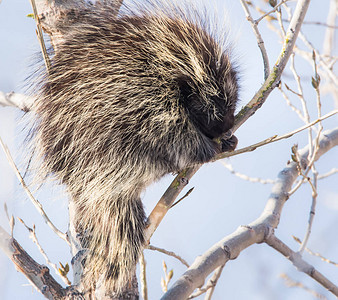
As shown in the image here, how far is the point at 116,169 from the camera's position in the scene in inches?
93.5

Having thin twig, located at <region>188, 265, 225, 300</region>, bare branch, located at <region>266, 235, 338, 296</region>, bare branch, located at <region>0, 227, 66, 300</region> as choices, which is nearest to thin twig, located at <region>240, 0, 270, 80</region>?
bare branch, located at <region>266, 235, 338, 296</region>

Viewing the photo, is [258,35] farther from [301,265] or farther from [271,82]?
[301,265]

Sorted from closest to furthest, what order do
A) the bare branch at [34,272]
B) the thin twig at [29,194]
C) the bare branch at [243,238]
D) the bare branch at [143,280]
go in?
the bare branch at [34,272]
the thin twig at [29,194]
the bare branch at [243,238]
the bare branch at [143,280]

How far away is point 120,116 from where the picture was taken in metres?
2.34

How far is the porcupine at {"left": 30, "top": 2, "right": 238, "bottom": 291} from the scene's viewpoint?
2.29 meters

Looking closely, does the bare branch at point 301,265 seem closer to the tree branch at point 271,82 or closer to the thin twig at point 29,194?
the tree branch at point 271,82

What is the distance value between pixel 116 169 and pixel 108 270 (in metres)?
0.51

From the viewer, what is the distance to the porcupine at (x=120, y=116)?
229 centimetres

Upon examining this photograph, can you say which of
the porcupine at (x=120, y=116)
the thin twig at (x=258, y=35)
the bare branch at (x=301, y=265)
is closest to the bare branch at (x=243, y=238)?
the bare branch at (x=301, y=265)

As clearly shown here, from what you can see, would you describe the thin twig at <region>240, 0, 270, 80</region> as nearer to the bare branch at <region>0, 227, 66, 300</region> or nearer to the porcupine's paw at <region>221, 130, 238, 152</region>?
the porcupine's paw at <region>221, 130, 238, 152</region>

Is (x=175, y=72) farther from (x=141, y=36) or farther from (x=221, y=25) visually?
(x=221, y=25)

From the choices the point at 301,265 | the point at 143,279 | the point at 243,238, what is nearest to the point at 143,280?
the point at 143,279

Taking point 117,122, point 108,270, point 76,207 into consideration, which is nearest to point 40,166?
point 76,207

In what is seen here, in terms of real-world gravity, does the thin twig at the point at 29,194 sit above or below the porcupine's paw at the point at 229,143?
below
